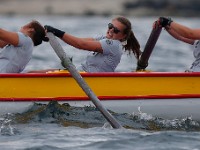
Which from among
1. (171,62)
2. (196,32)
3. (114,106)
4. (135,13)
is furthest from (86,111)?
(135,13)

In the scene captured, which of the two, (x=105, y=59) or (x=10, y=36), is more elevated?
(x=10, y=36)

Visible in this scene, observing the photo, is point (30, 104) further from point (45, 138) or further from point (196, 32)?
point (196, 32)

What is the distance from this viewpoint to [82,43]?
1205cm

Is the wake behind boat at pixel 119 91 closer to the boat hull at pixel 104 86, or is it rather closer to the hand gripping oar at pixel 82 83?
the boat hull at pixel 104 86

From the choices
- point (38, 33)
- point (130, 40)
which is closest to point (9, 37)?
point (38, 33)

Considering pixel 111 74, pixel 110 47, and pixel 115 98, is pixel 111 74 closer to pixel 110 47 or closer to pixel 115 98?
pixel 115 98

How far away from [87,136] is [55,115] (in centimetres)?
95

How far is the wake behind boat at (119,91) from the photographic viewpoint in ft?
38.7

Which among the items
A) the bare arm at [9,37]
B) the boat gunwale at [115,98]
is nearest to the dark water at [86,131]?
the boat gunwale at [115,98]

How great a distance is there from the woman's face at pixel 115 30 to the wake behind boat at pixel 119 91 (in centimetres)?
89

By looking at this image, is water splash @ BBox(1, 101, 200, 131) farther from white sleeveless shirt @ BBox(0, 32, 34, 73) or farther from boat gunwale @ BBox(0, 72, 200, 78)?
white sleeveless shirt @ BBox(0, 32, 34, 73)

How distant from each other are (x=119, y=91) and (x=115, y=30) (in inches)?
41.4

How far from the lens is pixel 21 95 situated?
11.8 m

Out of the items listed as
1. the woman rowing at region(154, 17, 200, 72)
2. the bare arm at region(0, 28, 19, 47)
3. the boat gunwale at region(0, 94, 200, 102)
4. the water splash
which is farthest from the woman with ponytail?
the bare arm at region(0, 28, 19, 47)
